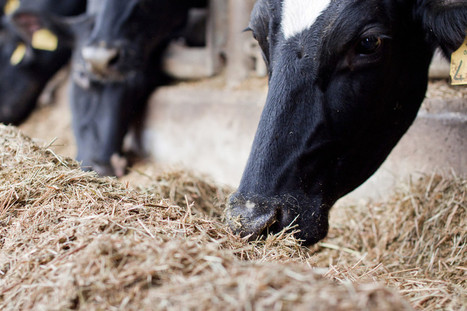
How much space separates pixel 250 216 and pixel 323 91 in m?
0.65

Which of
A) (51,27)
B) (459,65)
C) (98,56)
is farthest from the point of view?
(51,27)

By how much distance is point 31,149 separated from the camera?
222cm

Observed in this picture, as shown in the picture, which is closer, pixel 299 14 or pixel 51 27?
pixel 299 14

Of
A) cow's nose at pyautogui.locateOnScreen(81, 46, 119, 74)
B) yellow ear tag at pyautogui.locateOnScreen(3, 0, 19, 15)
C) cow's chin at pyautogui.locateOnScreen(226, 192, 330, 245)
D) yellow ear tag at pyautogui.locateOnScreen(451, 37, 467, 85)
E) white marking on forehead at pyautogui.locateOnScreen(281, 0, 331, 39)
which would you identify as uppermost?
white marking on forehead at pyautogui.locateOnScreen(281, 0, 331, 39)

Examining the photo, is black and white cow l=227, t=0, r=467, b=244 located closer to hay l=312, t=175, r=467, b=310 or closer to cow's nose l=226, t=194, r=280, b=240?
cow's nose l=226, t=194, r=280, b=240

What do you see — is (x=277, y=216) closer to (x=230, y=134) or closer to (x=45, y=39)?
(x=230, y=134)

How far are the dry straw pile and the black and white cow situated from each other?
0.24 meters

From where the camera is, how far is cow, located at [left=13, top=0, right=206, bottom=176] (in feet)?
14.8

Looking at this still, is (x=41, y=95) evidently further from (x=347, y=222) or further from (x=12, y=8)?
(x=347, y=222)

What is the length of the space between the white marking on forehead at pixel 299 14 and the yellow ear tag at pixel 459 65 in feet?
2.11

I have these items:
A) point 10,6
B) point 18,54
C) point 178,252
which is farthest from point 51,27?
point 178,252

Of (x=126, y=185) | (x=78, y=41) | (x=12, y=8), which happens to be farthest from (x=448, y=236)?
(x=12, y=8)

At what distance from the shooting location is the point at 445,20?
6.89 feet

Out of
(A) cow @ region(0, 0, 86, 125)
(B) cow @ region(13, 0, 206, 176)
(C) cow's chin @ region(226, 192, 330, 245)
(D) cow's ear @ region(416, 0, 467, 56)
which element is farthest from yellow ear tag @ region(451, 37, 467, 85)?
(A) cow @ region(0, 0, 86, 125)
